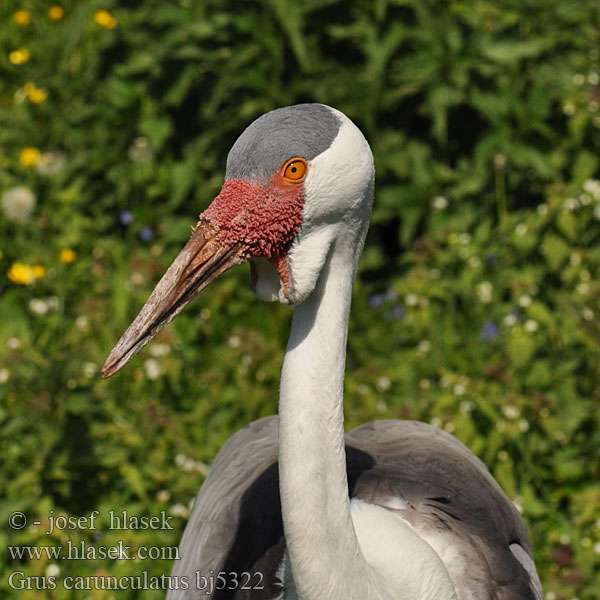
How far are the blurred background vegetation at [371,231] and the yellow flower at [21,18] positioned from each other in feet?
1.84

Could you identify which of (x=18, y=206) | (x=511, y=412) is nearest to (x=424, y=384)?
(x=511, y=412)

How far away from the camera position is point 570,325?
14.8 ft

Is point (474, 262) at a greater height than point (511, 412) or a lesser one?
lesser

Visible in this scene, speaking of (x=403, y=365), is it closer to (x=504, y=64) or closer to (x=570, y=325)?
(x=570, y=325)

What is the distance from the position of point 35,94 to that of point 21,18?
1.06 meters

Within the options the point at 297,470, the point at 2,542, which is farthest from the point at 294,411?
the point at 2,542

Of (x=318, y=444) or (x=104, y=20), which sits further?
(x=104, y=20)

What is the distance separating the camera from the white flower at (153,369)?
4469 millimetres

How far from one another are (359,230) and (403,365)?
2384 millimetres

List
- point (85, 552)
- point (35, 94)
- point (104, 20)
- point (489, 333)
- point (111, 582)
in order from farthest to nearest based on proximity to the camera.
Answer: point (104, 20) → point (35, 94) → point (489, 333) → point (85, 552) → point (111, 582)

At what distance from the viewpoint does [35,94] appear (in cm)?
586

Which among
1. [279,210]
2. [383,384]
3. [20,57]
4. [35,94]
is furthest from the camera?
[20,57]

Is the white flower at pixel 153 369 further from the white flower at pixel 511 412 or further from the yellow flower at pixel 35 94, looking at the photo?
the yellow flower at pixel 35 94

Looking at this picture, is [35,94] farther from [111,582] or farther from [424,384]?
[111,582]
